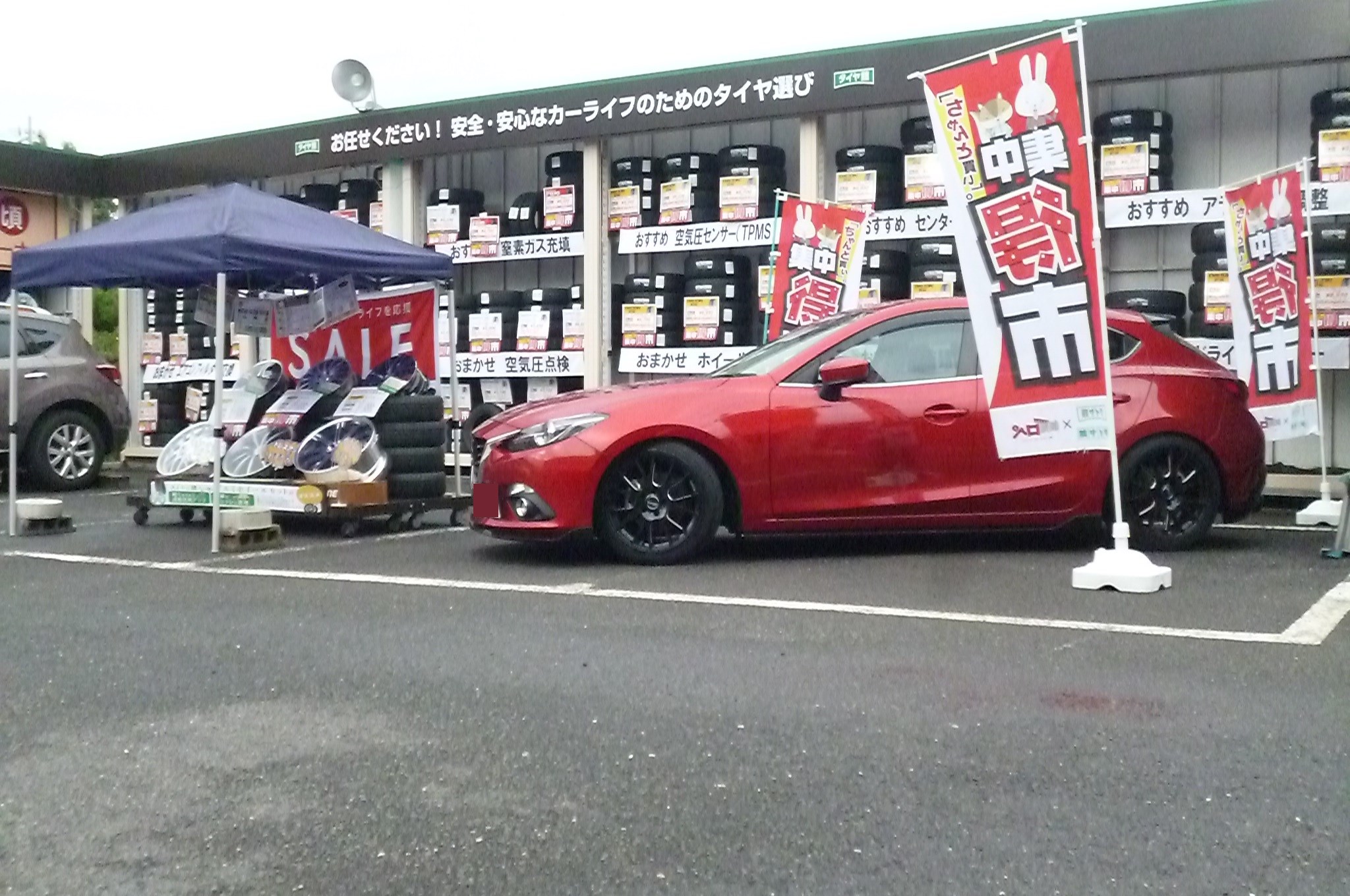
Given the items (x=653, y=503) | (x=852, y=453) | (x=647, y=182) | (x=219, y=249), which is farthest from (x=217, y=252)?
(x=647, y=182)

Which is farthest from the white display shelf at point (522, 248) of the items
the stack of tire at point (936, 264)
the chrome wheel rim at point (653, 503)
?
the chrome wheel rim at point (653, 503)

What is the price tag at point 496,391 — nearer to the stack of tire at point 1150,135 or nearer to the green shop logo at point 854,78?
the green shop logo at point 854,78

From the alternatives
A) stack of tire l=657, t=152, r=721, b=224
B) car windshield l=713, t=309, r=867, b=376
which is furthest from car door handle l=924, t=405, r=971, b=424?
stack of tire l=657, t=152, r=721, b=224

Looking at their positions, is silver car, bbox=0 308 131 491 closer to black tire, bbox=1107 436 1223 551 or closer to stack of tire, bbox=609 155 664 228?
stack of tire, bbox=609 155 664 228

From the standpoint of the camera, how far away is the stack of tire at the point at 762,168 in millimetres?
13492

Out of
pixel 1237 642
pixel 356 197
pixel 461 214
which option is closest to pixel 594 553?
pixel 1237 642

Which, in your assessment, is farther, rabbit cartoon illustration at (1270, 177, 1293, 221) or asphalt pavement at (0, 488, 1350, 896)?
rabbit cartoon illustration at (1270, 177, 1293, 221)

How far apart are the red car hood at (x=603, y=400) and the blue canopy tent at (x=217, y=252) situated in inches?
72.9

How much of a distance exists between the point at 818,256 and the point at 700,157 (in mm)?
2539

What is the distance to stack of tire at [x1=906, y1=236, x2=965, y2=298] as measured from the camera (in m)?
12.3

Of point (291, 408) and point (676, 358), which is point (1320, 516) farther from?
point (291, 408)

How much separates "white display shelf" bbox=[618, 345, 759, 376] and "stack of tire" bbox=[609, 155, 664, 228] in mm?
1271

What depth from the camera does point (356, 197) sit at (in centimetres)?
1650

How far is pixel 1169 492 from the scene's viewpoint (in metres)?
8.11
